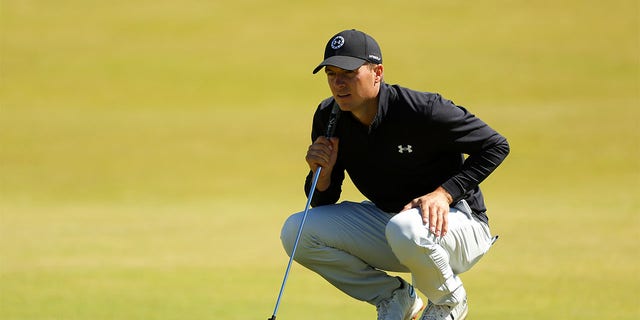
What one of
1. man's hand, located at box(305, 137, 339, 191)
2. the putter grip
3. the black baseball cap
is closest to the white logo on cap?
the black baseball cap

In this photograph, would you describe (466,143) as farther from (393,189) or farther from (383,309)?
(383,309)

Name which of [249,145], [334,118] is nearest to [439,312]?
[334,118]

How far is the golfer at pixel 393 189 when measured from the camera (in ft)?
15.0

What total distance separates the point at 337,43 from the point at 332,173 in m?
0.68

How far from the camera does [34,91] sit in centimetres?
1859

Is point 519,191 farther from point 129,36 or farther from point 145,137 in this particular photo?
point 129,36

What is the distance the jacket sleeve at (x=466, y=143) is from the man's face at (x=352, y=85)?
29 centimetres

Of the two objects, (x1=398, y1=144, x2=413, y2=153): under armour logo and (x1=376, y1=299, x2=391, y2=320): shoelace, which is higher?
(x1=398, y1=144, x2=413, y2=153): under armour logo

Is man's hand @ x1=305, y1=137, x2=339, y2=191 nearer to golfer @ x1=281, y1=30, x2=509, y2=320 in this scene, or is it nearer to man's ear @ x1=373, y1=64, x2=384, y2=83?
golfer @ x1=281, y1=30, x2=509, y2=320

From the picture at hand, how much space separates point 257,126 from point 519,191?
15.1 ft

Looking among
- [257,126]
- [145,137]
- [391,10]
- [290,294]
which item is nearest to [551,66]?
[391,10]

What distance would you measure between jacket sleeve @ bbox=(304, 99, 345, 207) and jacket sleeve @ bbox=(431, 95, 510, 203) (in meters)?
0.54

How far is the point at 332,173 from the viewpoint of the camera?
16.5 feet

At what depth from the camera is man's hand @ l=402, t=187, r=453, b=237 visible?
14.9ft
